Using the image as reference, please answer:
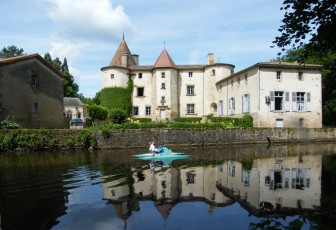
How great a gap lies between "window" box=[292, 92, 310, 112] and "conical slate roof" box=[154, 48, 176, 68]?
16.8 m

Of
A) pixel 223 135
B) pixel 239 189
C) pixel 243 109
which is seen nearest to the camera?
pixel 239 189

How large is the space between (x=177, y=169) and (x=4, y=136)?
51.3 feet

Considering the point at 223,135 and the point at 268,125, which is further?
the point at 268,125

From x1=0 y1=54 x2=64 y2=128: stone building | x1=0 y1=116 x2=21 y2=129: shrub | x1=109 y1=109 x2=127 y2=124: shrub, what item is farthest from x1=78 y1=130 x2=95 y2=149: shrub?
x1=0 y1=54 x2=64 y2=128: stone building

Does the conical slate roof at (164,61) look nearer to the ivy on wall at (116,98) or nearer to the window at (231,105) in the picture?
the ivy on wall at (116,98)

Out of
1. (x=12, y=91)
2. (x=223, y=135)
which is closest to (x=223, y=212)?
(x=223, y=135)

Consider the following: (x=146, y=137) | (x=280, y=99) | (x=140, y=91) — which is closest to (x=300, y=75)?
(x=280, y=99)

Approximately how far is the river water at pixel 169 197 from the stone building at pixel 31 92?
41.7 ft

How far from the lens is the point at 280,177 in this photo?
12172 mm

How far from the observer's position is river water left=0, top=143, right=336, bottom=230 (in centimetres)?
704

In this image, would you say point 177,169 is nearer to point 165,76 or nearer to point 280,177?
point 280,177

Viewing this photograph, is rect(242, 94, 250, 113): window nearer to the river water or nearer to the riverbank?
the riverbank

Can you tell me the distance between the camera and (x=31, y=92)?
92.8ft

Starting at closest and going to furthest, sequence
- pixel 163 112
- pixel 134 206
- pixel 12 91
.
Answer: pixel 134 206 → pixel 12 91 → pixel 163 112
